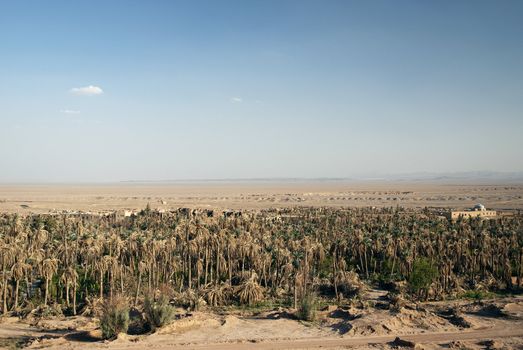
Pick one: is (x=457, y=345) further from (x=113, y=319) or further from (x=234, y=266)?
(x=234, y=266)

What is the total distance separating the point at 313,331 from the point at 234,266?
20433 mm

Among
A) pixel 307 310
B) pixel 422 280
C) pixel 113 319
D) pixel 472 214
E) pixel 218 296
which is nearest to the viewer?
pixel 113 319

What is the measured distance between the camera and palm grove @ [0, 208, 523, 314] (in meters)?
Answer: 39.5

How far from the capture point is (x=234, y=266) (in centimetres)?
4812

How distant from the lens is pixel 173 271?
47.0m

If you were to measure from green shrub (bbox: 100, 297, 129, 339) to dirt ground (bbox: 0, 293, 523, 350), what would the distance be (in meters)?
0.72

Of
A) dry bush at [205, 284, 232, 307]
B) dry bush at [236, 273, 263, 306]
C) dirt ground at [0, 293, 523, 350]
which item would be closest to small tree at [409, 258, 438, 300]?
dirt ground at [0, 293, 523, 350]

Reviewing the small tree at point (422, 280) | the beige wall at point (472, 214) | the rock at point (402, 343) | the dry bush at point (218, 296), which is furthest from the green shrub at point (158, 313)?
the beige wall at point (472, 214)

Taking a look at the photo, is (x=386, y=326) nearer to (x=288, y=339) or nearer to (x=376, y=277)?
(x=288, y=339)

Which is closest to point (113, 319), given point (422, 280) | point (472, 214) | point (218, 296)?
point (218, 296)

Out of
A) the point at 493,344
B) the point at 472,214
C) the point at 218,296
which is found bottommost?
the point at 218,296

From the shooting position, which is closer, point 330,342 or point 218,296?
point 330,342

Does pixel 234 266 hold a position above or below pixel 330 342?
above

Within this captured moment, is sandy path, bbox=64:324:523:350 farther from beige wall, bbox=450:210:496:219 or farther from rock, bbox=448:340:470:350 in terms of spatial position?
beige wall, bbox=450:210:496:219
